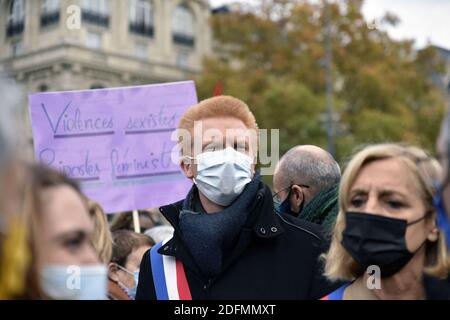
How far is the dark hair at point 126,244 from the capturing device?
15.0ft

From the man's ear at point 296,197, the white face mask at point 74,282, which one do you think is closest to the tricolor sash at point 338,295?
the white face mask at point 74,282

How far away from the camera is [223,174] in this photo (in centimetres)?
313

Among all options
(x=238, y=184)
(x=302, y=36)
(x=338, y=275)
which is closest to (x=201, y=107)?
(x=238, y=184)

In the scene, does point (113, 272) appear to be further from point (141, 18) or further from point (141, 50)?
point (141, 18)

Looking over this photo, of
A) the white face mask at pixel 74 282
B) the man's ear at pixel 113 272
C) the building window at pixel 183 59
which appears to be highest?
the building window at pixel 183 59

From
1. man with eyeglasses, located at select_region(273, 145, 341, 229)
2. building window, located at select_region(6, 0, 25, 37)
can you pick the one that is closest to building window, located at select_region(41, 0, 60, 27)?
building window, located at select_region(6, 0, 25, 37)

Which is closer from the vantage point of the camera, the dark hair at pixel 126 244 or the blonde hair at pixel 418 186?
the blonde hair at pixel 418 186

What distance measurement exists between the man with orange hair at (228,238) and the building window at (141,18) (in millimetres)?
35919

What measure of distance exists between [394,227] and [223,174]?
94cm

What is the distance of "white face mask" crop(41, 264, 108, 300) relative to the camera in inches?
70.1

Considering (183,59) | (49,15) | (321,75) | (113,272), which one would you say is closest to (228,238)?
(113,272)

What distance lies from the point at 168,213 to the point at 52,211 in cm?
141

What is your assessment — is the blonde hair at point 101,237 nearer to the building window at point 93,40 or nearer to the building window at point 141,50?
the building window at point 93,40

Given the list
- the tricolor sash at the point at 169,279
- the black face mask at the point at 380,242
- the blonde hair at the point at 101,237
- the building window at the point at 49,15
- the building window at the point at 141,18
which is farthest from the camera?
the building window at the point at 141,18
